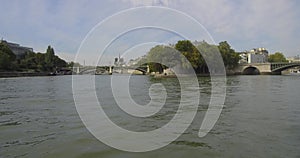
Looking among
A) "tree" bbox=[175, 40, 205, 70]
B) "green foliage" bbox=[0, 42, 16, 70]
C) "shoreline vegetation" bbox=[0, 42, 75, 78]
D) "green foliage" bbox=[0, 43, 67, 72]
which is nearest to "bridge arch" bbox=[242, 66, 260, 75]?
"tree" bbox=[175, 40, 205, 70]

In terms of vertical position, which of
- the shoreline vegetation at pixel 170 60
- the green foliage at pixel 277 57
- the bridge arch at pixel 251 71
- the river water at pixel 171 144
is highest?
the green foliage at pixel 277 57

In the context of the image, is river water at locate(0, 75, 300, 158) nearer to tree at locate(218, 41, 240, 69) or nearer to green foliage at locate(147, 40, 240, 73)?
green foliage at locate(147, 40, 240, 73)

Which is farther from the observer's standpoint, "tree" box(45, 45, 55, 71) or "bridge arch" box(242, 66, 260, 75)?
"tree" box(45, 45, 55, 71)

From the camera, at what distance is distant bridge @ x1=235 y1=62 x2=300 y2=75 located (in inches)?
2943

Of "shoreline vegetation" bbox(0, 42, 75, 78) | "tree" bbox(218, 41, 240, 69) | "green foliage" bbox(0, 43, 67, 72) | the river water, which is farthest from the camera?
"green foliage" bbox(0, 43, 67, 72)

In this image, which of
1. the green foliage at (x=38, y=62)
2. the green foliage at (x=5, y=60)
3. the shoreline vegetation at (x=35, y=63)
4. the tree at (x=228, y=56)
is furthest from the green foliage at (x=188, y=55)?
the green foliage at (x=38, y=62)

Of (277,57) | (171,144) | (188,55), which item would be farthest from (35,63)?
(277,57)

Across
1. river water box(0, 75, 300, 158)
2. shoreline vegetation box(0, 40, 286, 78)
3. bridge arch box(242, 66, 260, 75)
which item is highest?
shoreline vegetation box(0, 40, 286, 78)

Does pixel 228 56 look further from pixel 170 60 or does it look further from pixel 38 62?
pixel 38 62

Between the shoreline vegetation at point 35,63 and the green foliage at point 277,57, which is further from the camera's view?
the green foliage at point 277,57

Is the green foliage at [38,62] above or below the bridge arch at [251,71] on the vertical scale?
above

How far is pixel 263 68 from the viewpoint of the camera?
7875 centimetres

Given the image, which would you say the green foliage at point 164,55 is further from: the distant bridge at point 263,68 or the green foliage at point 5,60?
the distant bridge at point 263,68

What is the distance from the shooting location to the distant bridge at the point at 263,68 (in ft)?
245
